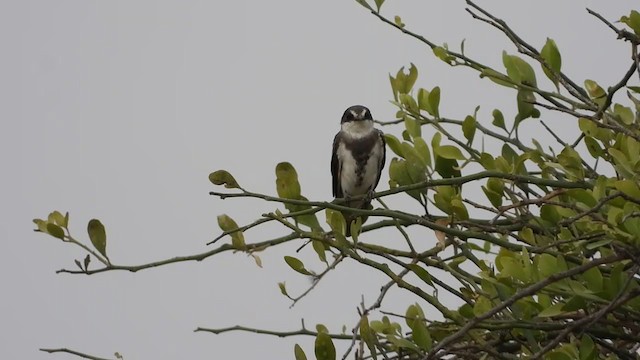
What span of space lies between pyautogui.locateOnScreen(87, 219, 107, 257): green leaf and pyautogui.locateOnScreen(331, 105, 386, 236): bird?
11.0 ft

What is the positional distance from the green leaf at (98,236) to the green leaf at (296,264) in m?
0.49

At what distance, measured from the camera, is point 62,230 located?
302 cm

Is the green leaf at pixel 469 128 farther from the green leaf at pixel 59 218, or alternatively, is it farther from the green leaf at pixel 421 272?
the green leaf at pixel 59 218

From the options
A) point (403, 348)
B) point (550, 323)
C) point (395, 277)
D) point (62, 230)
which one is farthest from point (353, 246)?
point (62, 230)

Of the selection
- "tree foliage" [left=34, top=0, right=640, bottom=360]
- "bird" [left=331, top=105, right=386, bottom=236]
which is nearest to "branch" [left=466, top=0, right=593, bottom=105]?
"tree foliage" [left=34, top=0, right=640, bottom=360]

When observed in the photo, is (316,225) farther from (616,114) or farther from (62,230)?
(616,114)

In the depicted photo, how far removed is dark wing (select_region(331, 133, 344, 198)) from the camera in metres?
6.66

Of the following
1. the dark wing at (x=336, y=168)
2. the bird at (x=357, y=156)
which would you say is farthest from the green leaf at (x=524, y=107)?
the dark wing at (x=336, y=168)

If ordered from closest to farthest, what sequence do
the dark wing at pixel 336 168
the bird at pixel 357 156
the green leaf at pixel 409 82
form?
the green leaf at pixel 409 82 < the bird at pixel 357 156 < the dark wing at pixel 336 168

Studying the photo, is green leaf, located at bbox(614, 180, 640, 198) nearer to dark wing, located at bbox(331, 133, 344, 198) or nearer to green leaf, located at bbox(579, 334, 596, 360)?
green leaf, located at bbox(579, 334, 596, 360)

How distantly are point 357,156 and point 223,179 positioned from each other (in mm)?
3537

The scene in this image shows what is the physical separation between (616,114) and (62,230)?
1508 mm

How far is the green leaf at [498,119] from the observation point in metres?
3.33

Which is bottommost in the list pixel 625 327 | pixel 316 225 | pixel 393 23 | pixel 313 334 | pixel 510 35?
pixel 625 327
